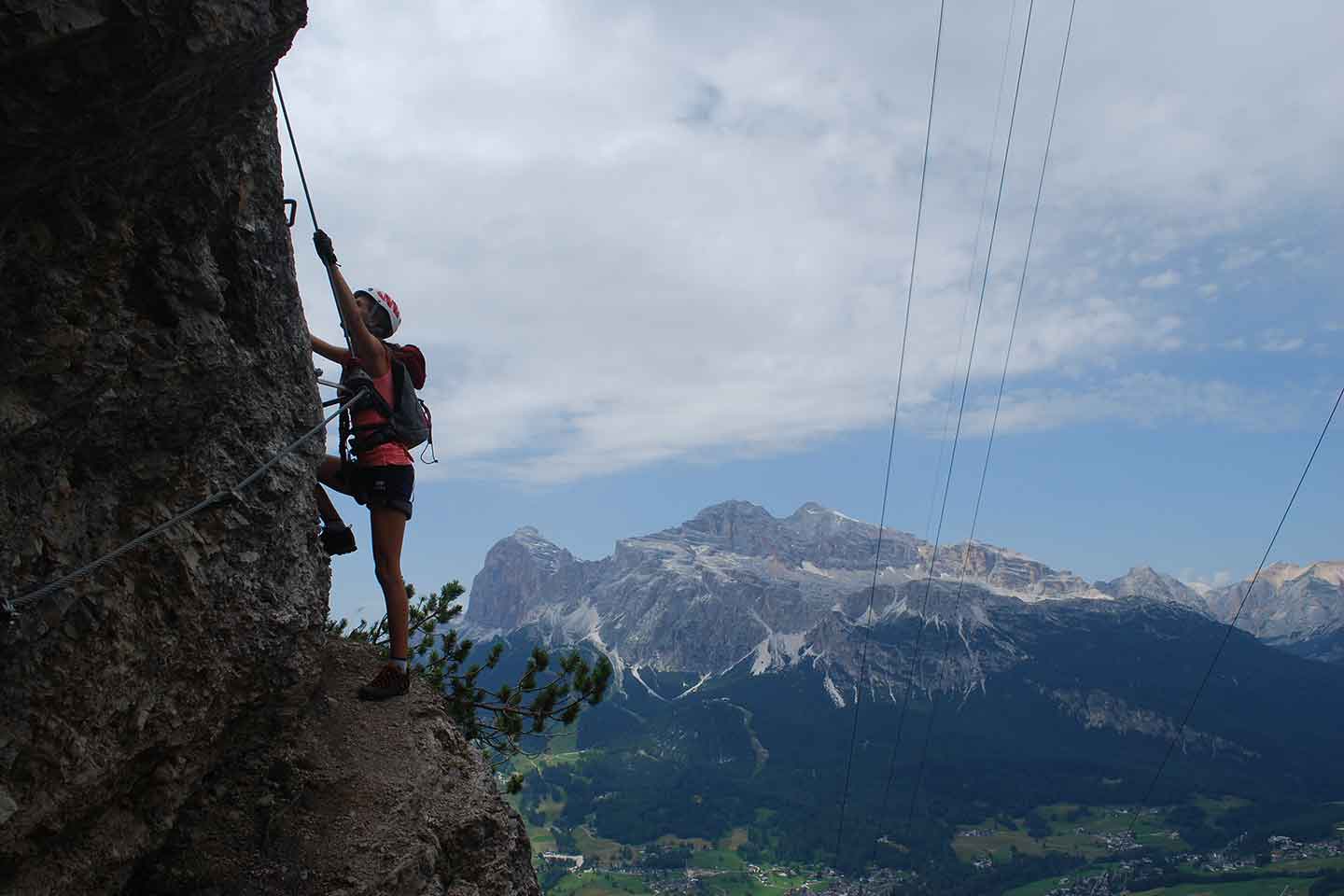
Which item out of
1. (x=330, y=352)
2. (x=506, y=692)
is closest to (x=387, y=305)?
(x=330, y=352)

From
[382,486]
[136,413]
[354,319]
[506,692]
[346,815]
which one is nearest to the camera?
[136,413]

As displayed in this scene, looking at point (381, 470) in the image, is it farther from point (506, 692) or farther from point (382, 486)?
point (506, 692)

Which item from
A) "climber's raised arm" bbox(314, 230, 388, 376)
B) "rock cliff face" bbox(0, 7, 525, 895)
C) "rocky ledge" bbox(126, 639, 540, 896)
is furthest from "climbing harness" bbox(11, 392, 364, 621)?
"rocky ledge" bbox(126, 639, 540, 896)

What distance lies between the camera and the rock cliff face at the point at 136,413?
411 cm

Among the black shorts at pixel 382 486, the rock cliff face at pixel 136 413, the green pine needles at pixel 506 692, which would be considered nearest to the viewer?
the rock cliff face at pixel 136 413

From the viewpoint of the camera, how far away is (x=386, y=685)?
313 inches

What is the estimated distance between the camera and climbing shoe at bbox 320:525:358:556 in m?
8.07

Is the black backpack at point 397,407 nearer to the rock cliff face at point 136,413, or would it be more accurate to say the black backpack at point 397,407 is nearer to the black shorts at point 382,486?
the black shorts at point 382,486

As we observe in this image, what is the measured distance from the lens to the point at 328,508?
8109mm

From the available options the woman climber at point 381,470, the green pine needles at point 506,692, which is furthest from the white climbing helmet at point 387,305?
the green pine needles at point 506,692

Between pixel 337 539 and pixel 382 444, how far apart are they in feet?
3.58

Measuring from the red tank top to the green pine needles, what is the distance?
5408mm

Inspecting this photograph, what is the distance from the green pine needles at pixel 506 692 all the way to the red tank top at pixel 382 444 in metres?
5.41

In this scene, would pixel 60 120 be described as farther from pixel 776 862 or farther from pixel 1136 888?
pixel 776 862
